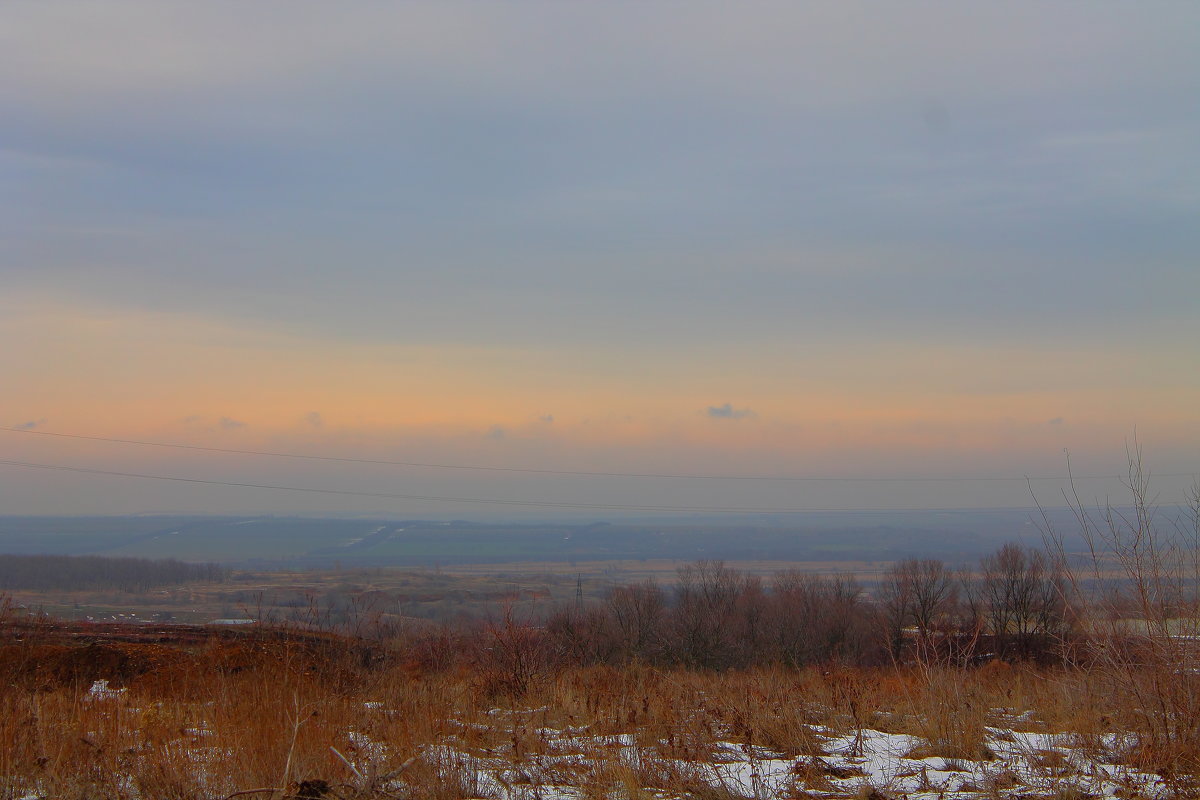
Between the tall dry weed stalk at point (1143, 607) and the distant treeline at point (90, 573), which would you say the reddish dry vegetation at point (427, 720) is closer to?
the tall dry weed stalk at point (1143, 607)

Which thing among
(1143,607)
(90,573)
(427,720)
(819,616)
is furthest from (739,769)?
(90,573)

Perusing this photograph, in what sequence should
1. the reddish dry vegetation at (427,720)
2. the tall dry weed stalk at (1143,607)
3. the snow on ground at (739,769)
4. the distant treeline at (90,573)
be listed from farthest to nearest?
the distant treeline at (90,573) → the tall dry weed stalk at (1143,607) → the snow on ground at (739,769) → the reddish dry vegetation at (427,720)

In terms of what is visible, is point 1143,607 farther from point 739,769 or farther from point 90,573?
point 90,573

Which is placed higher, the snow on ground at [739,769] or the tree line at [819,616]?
the snow on ground at [739,769]

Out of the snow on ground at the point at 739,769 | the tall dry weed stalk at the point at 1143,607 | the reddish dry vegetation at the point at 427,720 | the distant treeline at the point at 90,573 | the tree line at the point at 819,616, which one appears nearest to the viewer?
the reddish dry vegetation at the point at 427,720

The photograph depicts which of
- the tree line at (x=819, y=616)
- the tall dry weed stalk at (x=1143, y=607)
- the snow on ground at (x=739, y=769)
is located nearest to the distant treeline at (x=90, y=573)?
the tree line at (x=819, y=616)

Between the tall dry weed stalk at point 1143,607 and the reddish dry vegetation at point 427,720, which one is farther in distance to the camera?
the tall dry weed stalk at point 1143,607

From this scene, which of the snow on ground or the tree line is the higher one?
the snow on ground

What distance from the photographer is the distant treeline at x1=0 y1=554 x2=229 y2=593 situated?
87.9 m

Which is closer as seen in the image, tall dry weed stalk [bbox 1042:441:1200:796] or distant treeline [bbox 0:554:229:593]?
tall dry weed stalk [bbox 1042:441:1200:796]

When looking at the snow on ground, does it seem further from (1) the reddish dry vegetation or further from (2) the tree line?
(2) the tree line

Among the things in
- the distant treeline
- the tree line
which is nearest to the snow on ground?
the tree line

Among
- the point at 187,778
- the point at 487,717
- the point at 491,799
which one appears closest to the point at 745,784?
the point at 491,799

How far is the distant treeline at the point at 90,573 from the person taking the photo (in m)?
87.9
